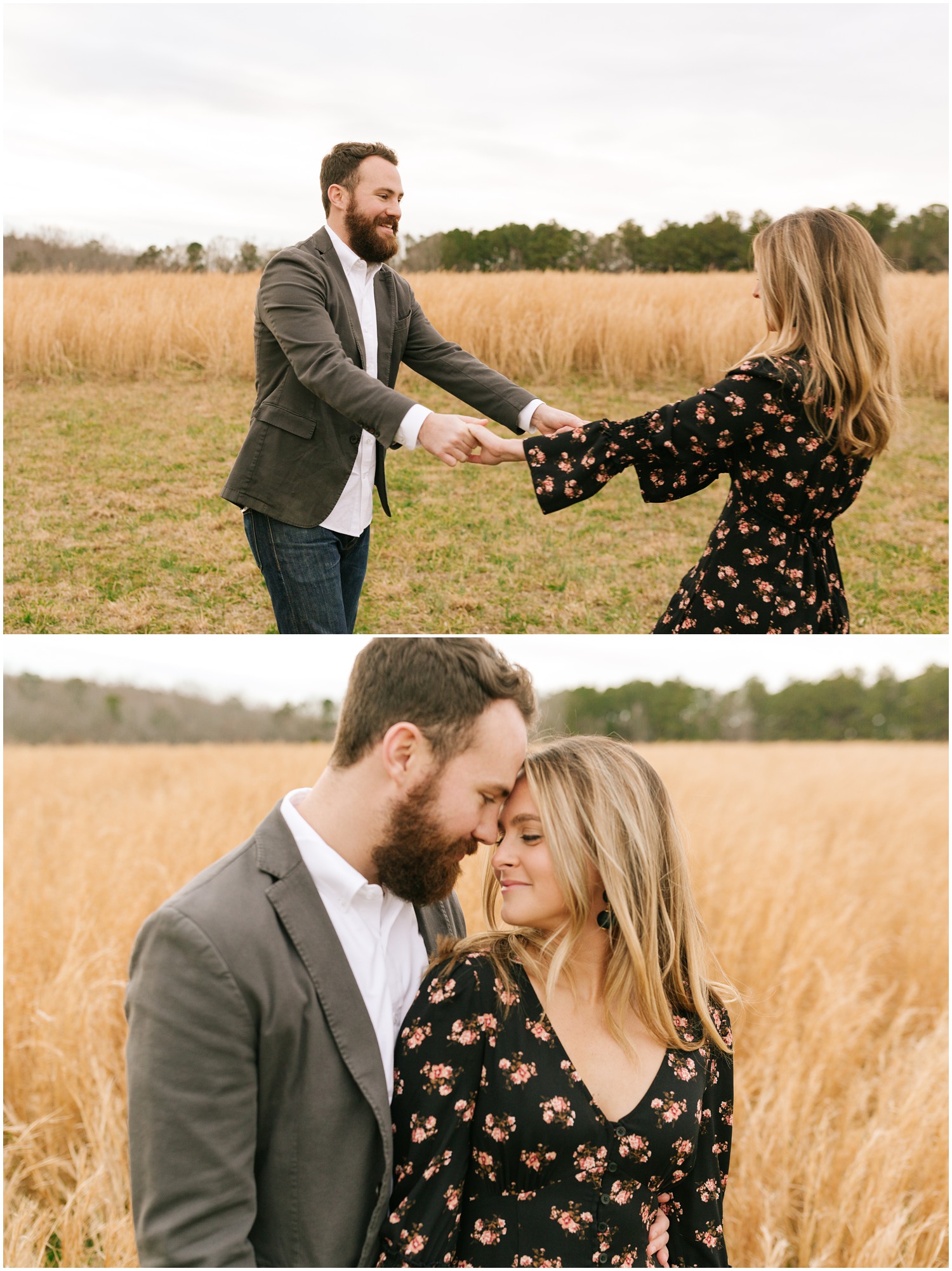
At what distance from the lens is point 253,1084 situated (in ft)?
5.98

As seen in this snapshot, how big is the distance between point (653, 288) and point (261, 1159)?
45.1 feet

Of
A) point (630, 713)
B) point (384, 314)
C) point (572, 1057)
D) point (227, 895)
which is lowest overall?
point (630, 713)

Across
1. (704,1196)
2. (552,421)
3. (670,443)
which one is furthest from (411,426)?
(704,1196)

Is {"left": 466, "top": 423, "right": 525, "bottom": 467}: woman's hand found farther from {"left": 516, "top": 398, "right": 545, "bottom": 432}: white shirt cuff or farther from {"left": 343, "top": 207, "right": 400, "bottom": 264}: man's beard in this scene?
{"left": 343, "top": 207, "right": 400, "bottom": 264}: man's beard

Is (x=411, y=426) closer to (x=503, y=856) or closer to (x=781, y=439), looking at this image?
(x=781, y=439)

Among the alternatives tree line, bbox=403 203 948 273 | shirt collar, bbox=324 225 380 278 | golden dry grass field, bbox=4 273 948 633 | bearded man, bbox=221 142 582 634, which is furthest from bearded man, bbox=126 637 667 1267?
tree line, bbox=403 203 948 273

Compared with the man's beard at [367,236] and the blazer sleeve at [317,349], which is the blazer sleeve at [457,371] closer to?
the man's beard at [367,236]

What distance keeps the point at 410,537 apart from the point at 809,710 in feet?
48.6

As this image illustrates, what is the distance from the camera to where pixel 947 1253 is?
3.56m

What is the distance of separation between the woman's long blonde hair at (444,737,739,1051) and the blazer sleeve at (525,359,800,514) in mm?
906

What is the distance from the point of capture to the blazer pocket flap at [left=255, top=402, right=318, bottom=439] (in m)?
3.30

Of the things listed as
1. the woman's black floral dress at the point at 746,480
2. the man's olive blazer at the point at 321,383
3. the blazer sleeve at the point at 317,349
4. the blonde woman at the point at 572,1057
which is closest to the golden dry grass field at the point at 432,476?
the woman's black floral dress at the point at 746,480

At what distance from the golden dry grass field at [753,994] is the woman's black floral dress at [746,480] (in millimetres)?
2106

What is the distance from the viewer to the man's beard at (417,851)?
7.00 feet
